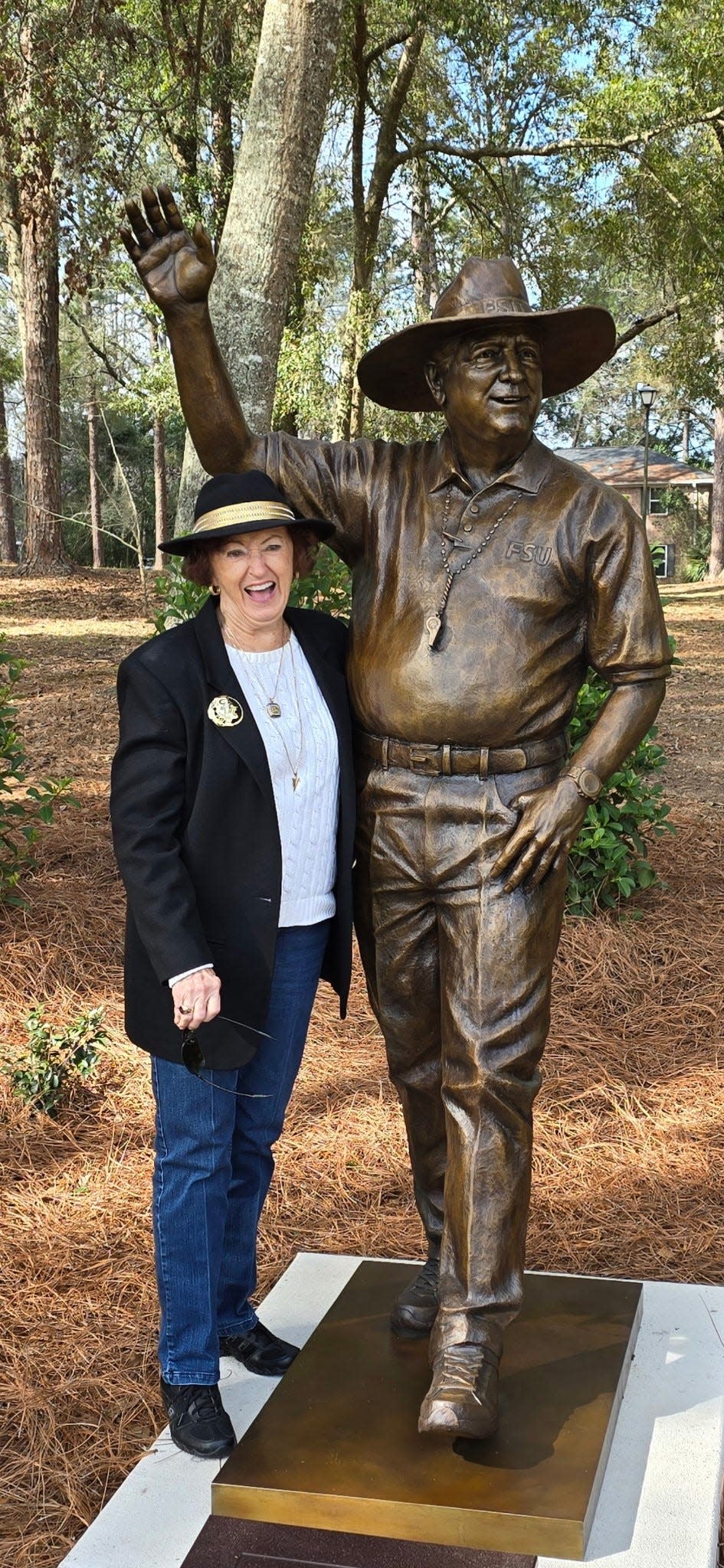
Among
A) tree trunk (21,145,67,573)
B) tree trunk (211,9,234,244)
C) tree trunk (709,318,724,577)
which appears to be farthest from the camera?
tree trunk (709,318,724,577)

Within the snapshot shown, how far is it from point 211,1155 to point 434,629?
1162 mm

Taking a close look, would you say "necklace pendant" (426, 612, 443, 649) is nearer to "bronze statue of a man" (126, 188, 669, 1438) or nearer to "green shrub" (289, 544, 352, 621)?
"bronze statue of a man" (126, 188, 669, 1438)

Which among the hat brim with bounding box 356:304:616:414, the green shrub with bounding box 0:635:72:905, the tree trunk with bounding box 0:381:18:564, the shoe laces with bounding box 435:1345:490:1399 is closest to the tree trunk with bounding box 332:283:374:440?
the green shrub with bounding box 0:635:72:905

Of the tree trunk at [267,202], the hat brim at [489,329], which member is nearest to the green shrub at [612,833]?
the tree trunk at [267,202]

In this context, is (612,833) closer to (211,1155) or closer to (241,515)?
(211,1155)

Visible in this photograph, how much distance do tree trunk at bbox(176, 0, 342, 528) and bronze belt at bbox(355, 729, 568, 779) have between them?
338cm

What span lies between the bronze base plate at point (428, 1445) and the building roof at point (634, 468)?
33421 millimetres

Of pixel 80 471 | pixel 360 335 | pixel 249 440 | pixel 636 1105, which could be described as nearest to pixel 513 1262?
pixel 249 440

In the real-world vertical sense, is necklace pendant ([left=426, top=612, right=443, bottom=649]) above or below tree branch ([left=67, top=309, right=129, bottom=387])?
below

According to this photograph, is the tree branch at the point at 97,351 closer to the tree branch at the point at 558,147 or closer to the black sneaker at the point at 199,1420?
the tree branch at the point at 558,147

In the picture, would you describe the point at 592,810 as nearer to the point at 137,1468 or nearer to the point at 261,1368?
the point at 261,1368

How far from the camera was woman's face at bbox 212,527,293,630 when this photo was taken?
2.79 metres

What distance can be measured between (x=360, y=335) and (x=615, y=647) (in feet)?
33.7

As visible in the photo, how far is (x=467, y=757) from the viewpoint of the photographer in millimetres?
2785
